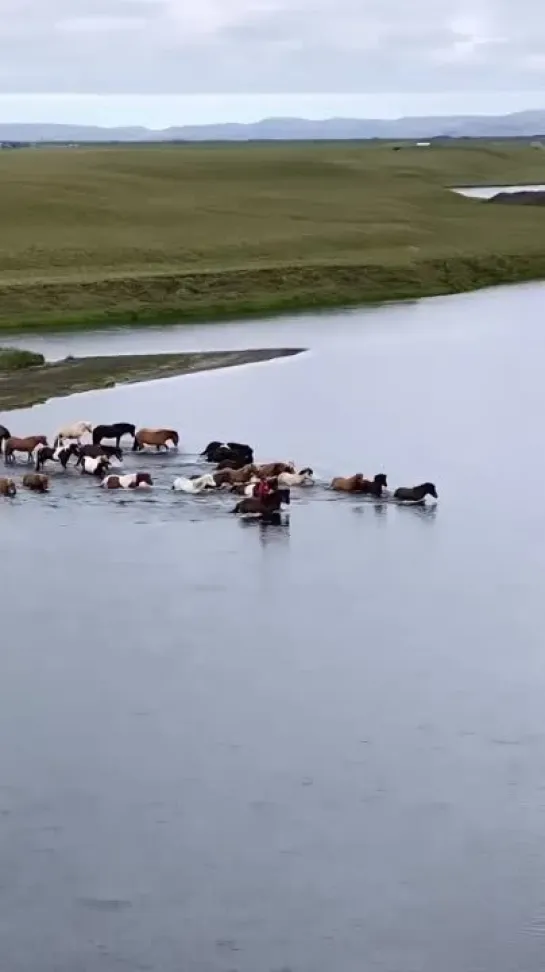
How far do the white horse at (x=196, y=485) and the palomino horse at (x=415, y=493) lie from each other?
2.39 m

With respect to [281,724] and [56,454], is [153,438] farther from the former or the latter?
[281,724]

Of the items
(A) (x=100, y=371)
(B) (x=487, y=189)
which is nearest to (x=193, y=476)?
(A) (x=100, y=371)

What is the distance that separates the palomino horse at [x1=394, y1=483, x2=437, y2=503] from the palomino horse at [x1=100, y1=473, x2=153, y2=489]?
3242mm

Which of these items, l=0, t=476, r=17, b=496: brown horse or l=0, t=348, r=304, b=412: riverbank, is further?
l=0, t=348, r=304, b=412: riverbank

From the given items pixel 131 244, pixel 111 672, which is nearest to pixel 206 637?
pixel 111 672

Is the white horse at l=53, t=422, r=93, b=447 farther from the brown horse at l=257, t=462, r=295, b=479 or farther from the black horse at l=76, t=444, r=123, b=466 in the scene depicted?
the brown horse at l=257, t=462, r=295, b=479

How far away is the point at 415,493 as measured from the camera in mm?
23734

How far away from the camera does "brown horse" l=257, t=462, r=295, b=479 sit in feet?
79.9

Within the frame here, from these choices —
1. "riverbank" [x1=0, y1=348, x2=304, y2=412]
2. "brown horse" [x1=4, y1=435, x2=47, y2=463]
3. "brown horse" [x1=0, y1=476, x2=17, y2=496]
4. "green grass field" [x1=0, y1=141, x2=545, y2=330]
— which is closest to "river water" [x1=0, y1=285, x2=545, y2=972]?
"brown horse" [x1=0, y1=476, x2=17, y2=496]

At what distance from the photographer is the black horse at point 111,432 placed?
2672 cm

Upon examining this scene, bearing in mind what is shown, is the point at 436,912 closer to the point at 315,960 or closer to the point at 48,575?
the point at 315,960

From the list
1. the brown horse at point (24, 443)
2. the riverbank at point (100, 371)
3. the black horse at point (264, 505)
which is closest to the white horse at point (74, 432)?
the brown horse at point (24, 443)

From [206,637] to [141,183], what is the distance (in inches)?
2402

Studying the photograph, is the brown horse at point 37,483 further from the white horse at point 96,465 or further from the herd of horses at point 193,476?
the white horse at point 96,465
